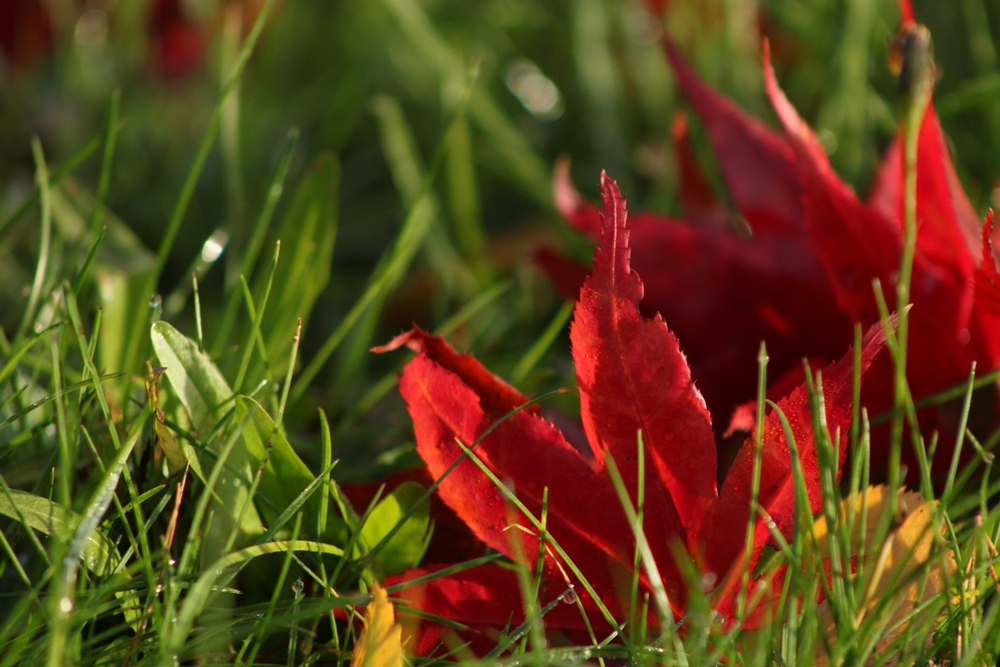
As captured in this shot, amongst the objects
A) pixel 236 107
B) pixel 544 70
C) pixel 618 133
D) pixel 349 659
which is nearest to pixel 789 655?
pixel 349 659

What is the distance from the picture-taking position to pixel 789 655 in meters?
0.33

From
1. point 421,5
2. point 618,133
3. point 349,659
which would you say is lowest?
point 349,659

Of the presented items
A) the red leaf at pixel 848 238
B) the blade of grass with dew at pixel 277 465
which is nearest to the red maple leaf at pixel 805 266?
the red leaf at pixel 848 238

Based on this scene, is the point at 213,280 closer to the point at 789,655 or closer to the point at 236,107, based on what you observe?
the point at 236,107

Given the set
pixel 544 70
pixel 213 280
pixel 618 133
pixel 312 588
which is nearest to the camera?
pixel 312 588

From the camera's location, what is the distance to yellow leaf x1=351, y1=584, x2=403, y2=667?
0.33 metres

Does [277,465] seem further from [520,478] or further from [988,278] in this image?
[988,278]

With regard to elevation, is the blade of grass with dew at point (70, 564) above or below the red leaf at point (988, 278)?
below

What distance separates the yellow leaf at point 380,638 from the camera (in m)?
0.33

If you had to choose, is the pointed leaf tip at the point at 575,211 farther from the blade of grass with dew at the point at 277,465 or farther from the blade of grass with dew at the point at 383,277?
the blade of grass with dew at the point at 277,465

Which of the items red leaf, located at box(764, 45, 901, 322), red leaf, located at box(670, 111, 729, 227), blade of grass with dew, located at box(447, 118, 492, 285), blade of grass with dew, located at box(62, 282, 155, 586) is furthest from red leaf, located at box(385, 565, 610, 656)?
blade of grass with dew, located at box(447, 118, 492, 285)

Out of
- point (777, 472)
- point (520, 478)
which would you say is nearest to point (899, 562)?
point (777, 472)

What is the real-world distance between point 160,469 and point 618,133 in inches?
29.3

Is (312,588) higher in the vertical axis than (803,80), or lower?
lower
